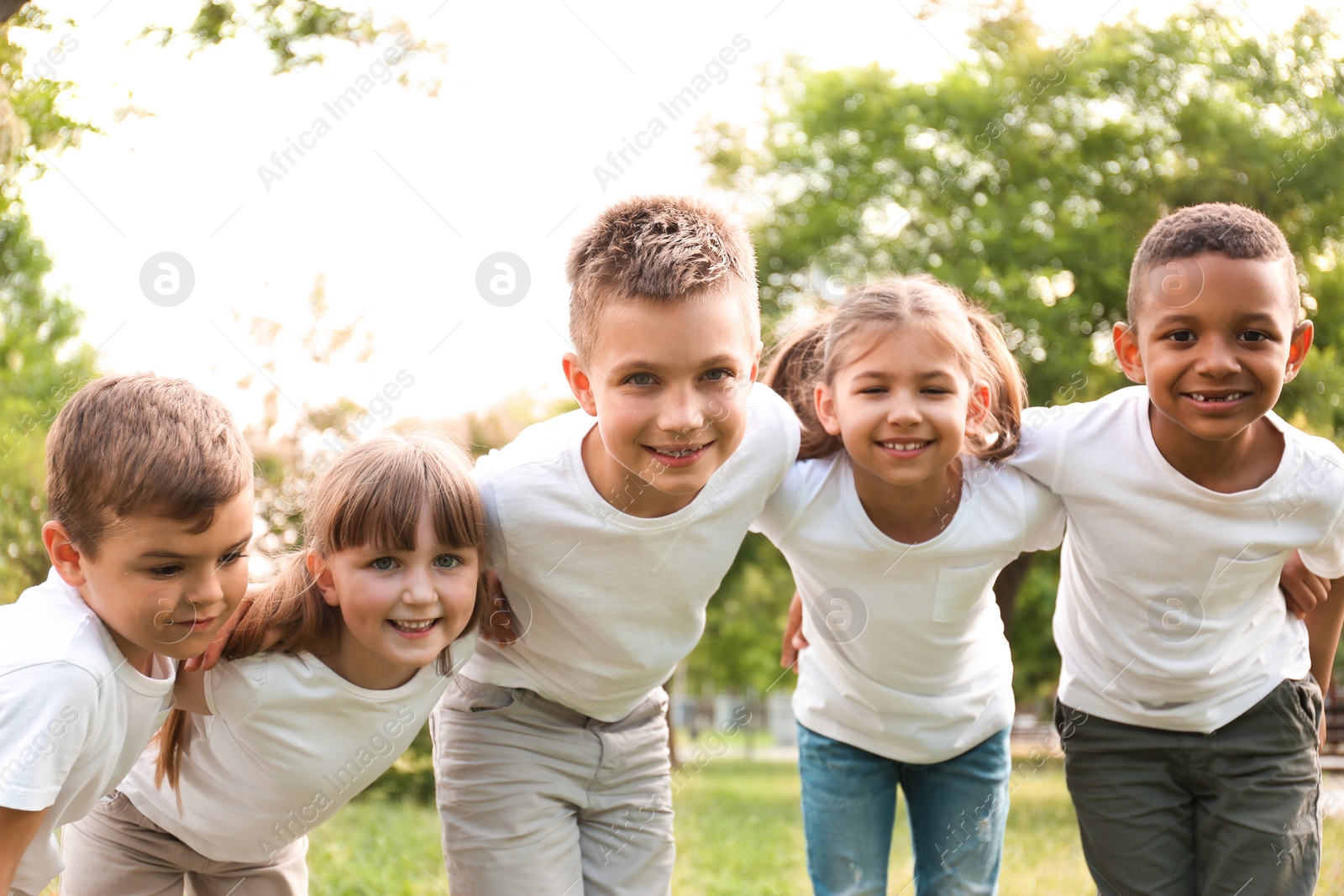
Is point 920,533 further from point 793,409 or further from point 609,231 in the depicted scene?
Answer: point 609,231

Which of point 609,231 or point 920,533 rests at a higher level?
point 609,231

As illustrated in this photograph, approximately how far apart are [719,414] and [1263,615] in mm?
1716

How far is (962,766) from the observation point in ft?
11.1

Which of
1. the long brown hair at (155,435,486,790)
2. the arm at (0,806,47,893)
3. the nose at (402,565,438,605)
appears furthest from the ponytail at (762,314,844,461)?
the arm at (0,806,47,893)

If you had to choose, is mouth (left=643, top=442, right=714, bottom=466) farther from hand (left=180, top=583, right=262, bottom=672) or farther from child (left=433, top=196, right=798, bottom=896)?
hand (left=180, top=583, right=262, bottom=672)

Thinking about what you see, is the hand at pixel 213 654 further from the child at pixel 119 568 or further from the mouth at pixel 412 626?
the mouth at pixel 412 626

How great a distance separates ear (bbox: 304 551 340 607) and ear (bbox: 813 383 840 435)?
140 cm

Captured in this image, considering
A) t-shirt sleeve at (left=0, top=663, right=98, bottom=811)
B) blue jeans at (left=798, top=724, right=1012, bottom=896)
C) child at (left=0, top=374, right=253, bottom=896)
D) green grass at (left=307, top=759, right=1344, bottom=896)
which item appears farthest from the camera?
green grass at (left=307, top=759, right=1344, bottom=896)

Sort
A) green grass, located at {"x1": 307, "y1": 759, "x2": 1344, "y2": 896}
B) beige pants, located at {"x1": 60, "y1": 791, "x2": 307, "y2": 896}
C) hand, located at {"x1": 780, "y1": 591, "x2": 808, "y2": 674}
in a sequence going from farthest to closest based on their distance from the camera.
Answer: green grass, located at {"x1": 307, "y1": 759, "x2": 1344, "y2": 896} → hand, located at {"x1": 780, "y1": 591, "x2": 808, "y2": 674} → beige pants, located at {"x1": 60, "y1": 791, "x2": 307, "y2": 896}

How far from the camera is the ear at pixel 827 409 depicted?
10.7 ft

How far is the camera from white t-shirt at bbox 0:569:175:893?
2355mm

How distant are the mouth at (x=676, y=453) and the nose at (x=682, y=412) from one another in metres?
0.07

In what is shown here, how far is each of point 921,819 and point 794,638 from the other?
0.67 meters

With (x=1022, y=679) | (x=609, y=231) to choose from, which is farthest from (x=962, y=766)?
(x=1022, y=679)
